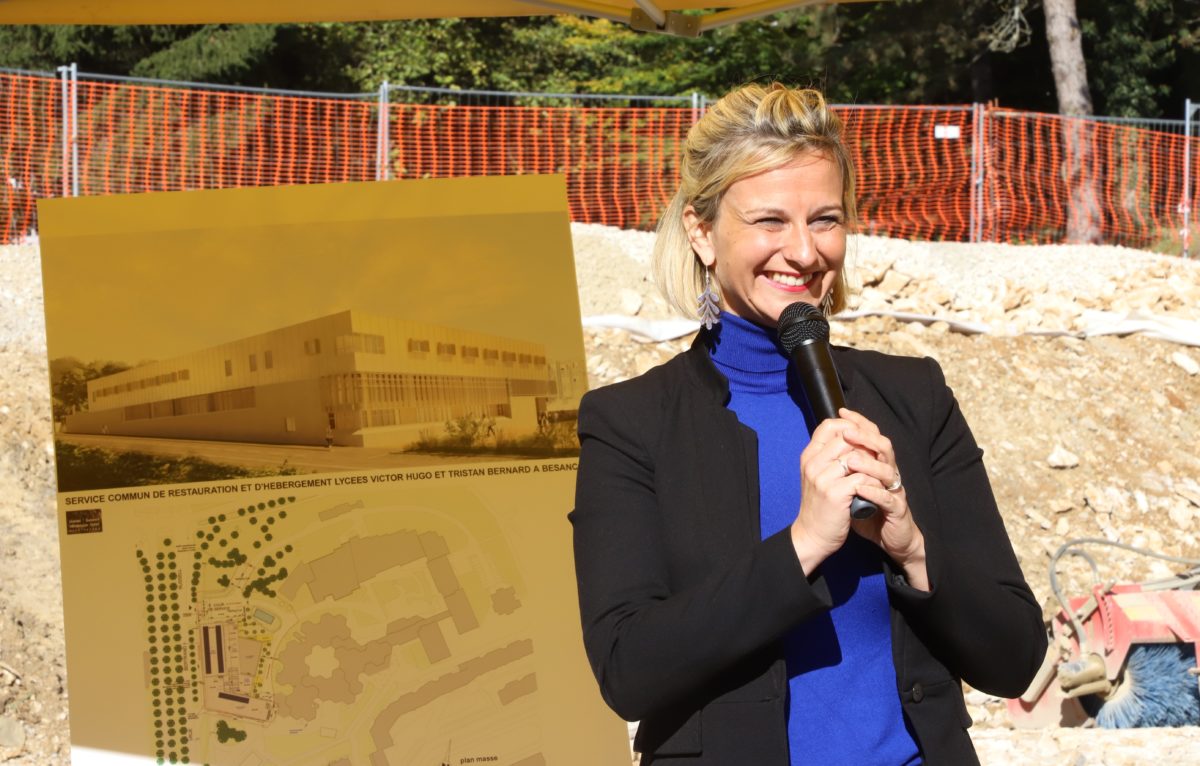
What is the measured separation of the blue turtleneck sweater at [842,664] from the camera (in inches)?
72.7

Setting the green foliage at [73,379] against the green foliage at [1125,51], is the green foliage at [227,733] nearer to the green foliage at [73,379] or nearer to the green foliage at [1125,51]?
the green foliage at [73,379]

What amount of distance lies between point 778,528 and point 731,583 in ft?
0.71

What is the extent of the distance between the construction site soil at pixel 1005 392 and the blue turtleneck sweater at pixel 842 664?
18.5 ft

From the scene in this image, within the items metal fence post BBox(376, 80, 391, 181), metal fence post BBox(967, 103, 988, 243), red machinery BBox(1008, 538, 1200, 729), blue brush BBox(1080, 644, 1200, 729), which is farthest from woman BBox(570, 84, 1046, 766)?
metal fence post BBox(967, 103, 988, 243)

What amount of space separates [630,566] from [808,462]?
0.32 m

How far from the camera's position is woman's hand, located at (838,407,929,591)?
65.5 inches

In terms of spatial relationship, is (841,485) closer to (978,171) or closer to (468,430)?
(468,430)

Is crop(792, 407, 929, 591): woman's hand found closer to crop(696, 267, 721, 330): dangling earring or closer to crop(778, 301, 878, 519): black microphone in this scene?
crop(778, 301, 878, 519): black microphone

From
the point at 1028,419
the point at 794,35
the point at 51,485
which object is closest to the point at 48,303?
the point at 51,485

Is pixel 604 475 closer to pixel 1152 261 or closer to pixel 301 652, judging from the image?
pixel 301 652

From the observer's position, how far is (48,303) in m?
3.55

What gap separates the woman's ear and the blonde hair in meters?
0.01

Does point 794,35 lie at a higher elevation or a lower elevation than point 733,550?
higher

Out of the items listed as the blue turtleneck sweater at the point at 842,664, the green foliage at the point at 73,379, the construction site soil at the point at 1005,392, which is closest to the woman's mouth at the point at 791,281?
the blue turtleneck sweater at the point at 842,664
